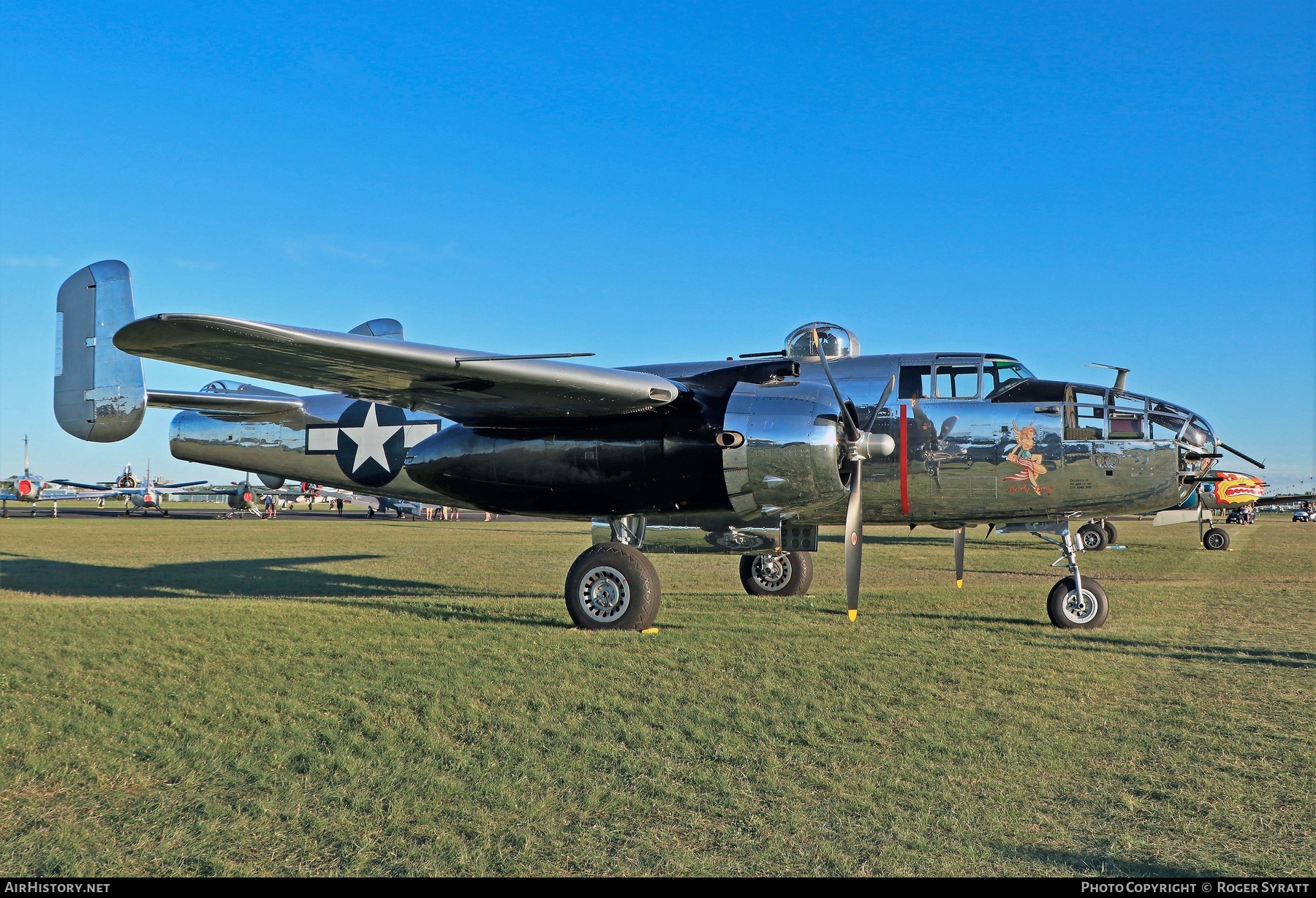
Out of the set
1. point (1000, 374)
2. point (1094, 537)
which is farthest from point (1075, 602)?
point (1094, 537)

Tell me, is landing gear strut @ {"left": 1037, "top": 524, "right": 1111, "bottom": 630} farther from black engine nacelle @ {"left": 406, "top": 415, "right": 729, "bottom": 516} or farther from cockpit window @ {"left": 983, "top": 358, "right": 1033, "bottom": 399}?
black engine nacelle @ {"left": 406, "top": 415, "right": 729, "bottom": 516}

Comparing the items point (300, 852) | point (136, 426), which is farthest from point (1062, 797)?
point (136, 426)

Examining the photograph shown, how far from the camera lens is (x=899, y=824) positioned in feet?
14.4

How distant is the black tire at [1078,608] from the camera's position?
37.5 feet

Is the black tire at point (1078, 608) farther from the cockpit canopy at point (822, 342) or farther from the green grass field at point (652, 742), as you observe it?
the cockpit canopy at point (822, 342)

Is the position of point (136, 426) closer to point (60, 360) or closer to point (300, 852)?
point (60, 360)

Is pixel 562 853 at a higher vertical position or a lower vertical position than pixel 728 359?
lower

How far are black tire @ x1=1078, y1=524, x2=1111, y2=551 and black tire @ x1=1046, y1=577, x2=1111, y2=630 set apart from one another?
64.4ft

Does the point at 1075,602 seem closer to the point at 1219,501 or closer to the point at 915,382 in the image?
the point at 915,382

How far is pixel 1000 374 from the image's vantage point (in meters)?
11.9

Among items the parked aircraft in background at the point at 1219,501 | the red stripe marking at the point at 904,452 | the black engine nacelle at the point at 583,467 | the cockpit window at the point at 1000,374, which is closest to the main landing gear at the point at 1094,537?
the parked aircraft in background at the point at 1219,501

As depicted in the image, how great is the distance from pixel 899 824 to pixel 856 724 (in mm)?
1987

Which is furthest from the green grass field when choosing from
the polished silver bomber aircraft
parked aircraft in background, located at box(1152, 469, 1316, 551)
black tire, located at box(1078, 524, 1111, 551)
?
parked aircraft in background, located at box(1152, 469, 1316, 551)

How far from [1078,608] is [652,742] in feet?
Answer: 26.3
